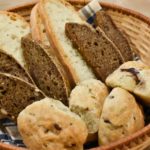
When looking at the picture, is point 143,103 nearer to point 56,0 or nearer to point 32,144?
point 32,144

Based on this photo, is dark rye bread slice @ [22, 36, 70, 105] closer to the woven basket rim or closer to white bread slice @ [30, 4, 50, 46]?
white bread slice @ [30, 4, 50, 46]

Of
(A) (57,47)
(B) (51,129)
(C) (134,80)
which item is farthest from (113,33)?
(B) (51,129)

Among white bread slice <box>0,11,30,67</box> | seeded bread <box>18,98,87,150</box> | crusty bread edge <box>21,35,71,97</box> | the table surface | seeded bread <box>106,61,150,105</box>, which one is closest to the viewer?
seeded bread <box>18,98,87,150</box>

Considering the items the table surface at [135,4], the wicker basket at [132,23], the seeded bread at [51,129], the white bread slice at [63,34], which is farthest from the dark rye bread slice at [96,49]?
the table surface at [135,4]

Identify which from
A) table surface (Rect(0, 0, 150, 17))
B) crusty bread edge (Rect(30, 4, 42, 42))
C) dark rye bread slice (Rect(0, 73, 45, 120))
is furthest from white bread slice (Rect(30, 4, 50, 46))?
table surface (Rect(0, 0, 150, 17))

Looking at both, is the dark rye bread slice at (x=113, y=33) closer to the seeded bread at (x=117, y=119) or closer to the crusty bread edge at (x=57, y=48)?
the crusty bread edge at (x=57, y=48)

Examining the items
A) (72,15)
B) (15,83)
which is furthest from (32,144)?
(72,15)
